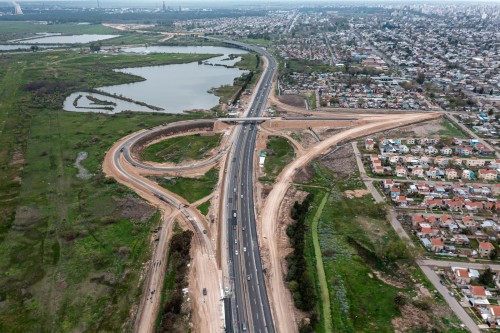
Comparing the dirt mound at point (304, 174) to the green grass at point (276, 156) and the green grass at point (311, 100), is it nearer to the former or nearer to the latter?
the green grass at point (276, 156)

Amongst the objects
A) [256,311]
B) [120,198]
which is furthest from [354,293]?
[120,198]

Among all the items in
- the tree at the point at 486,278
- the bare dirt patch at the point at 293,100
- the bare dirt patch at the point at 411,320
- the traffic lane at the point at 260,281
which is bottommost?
the traffic lane at the point at 260,281

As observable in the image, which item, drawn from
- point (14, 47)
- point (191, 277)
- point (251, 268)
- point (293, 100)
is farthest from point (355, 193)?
point (14, 47)

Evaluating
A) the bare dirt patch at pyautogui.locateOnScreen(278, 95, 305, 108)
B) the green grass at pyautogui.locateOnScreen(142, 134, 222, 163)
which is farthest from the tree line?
the bare dirt patch at pyautogui.locateOnScreen(278, 95, 305, 108)

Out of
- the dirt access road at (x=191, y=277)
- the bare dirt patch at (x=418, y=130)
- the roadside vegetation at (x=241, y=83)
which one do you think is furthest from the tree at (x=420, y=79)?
the dirt access road at (x=191, y=277)

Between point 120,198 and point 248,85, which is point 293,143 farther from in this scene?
point 248,85

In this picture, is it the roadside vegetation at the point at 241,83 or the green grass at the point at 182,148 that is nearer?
the green grass at the point at 182,148

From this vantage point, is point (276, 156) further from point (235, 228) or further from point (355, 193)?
point (235, 228)
